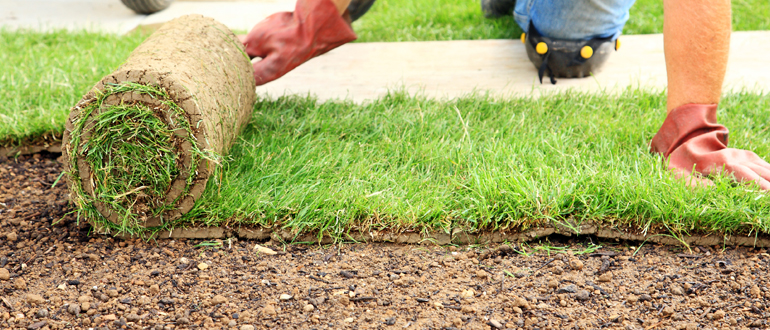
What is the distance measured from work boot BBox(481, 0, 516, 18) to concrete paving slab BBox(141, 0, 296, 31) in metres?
1.75

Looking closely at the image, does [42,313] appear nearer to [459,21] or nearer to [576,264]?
[576,264]

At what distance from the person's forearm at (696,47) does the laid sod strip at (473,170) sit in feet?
0.93

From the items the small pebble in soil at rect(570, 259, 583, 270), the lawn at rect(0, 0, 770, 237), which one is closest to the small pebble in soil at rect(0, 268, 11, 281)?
the lawn at rect(0, 0, 770, 237)

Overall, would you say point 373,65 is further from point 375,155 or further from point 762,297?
point 762,297

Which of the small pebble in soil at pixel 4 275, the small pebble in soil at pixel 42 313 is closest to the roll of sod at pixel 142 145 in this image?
the small pebble in soil at pixel 4 275

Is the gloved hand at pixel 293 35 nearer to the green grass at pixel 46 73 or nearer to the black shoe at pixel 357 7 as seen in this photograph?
the black shoe at pixel 357 7

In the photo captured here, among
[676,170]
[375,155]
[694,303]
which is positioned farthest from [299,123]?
[694,303]

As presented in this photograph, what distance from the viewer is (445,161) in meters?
2.22

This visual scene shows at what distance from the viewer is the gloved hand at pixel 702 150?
1956mm

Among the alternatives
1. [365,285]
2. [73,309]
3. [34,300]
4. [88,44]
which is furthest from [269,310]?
[88,44]

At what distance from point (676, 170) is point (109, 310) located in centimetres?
185

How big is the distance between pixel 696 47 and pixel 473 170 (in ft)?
2.94

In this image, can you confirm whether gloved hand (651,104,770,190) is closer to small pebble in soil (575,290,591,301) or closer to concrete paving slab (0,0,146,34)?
small pebble in soil (575,290,591,301)

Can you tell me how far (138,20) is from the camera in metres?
4.70
